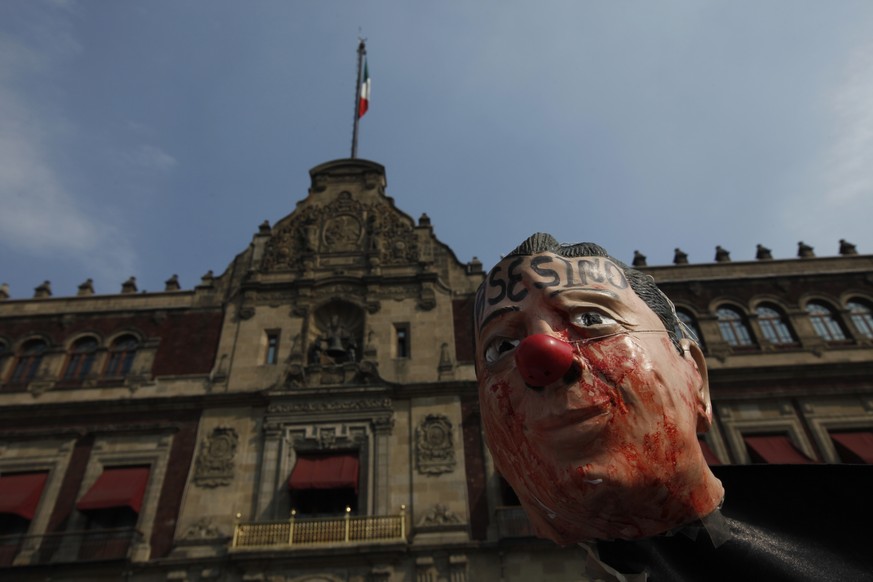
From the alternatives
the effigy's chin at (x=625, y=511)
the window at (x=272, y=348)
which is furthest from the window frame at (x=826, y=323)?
the effigy's chin at (x=625, y=511)

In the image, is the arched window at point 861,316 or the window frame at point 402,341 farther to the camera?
the arched window at point 861,316

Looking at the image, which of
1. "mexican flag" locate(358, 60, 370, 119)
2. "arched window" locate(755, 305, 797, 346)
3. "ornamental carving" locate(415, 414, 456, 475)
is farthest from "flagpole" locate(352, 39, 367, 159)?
"arched window" locate(755, 305, 797, 346)

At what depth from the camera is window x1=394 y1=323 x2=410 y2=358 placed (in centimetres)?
1695

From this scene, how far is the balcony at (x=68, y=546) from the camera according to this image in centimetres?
1323

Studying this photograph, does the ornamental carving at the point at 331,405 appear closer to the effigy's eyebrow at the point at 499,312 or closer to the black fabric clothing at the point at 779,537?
the black fabric clothing at the point at 779,537

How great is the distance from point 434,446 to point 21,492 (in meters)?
10.3

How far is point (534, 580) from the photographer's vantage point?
500 inches

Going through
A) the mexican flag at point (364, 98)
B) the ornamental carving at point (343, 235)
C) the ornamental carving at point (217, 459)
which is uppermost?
the mexican flag at point (364, 98)

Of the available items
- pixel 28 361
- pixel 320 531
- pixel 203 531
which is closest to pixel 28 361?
pixel 28 361

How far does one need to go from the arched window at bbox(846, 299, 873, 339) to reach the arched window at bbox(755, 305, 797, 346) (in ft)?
6.41

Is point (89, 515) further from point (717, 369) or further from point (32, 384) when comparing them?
point (717, 369)

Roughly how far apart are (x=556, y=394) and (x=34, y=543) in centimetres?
1572

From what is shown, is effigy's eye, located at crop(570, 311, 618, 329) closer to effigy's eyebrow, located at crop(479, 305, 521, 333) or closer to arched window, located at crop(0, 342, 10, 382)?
effigy's eyebrow, located at crop(479, 305, 521, 333)

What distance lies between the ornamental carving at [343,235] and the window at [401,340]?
2.40 m
